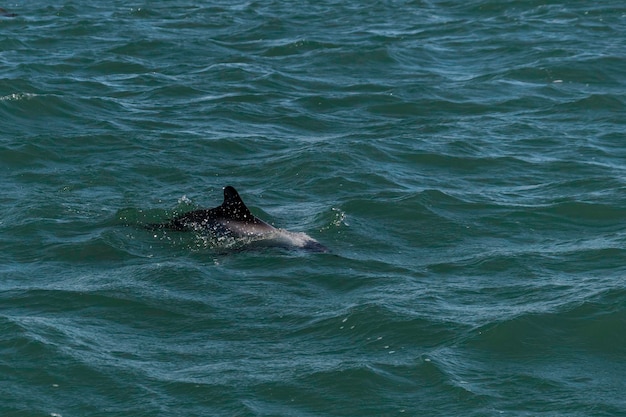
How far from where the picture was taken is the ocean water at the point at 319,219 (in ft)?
42.0

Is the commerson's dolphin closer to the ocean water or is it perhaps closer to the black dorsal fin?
the black dorsal fin

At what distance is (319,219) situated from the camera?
18.0 meters

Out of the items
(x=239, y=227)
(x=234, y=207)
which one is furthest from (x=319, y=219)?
(x=234, y=207)

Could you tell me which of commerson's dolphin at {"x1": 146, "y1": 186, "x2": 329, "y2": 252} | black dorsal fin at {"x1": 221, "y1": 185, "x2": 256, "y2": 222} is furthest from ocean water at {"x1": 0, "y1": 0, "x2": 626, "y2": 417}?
black dorsal fin at {"x1": 221, "y1": 185, "x2": 256, "y2": 222}

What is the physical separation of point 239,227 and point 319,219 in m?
1.53

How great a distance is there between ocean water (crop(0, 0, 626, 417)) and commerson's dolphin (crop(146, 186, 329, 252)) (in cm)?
23

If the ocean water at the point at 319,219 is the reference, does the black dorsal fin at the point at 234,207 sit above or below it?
above

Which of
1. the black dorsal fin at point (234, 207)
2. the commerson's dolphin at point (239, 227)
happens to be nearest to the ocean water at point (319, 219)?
the commerson's dolphin at point (239, 227)

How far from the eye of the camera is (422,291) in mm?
15203

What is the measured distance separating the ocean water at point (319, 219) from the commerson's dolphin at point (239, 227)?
9.0 inches

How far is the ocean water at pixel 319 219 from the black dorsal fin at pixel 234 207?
565 millimetres

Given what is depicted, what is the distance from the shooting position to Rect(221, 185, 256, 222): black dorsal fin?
16.8 metres

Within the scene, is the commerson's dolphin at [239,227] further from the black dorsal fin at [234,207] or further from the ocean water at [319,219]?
the ocean water at [319,219]

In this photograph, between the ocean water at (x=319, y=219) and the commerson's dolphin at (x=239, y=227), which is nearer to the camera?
the ocean water at (x=319, y=219)
